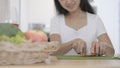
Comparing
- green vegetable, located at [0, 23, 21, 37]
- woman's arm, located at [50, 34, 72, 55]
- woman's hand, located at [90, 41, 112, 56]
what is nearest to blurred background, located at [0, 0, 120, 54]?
woman's arm, located at [50, 34, 72, 55]

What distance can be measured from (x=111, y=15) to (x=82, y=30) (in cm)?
268

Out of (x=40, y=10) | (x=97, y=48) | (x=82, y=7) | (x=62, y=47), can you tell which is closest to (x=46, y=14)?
(x=40, y=10)

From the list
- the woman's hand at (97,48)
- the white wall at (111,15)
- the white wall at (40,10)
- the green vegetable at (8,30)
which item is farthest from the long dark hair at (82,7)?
the white wall at (40,10)

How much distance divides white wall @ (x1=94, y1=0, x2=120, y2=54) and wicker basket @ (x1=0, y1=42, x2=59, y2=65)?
12.0ft

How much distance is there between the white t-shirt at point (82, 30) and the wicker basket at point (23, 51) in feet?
3.16

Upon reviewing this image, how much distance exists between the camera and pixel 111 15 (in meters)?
4.12

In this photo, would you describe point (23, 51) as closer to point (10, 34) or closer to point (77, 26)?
point (10, 34)

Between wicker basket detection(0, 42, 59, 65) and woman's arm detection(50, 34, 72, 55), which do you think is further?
woman's arm detection(50, 34, 72, 55)

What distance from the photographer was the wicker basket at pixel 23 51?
535mm

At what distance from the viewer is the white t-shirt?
1.54 meters

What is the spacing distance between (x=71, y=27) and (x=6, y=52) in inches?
41.9

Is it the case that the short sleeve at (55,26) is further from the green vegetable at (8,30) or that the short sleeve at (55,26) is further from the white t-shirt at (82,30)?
the green vegetable at (8,30)

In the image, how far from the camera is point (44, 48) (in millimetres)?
575

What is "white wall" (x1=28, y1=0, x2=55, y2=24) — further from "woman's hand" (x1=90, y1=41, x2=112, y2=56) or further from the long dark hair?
"woman's hand" (x1=90, y1=41, x2=112, y2=56)
